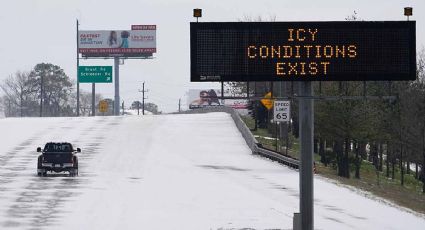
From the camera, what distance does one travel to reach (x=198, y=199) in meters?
37.1

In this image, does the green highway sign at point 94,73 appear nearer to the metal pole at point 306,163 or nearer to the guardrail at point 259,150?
the guardrail at point 259,150

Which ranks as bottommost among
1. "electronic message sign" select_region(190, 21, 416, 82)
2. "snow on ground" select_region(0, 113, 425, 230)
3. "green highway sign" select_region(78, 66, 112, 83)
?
"snow on ground" select_region(0, 113, 425, 230)

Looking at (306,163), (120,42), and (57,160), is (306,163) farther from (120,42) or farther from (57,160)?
(120,42)

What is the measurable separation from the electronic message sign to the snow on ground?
761cm

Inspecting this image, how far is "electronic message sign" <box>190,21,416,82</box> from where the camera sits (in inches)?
880

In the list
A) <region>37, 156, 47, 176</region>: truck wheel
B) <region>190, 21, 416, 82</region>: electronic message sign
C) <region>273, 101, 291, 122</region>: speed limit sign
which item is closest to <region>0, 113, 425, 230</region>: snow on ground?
<region>37, 156, 47, 176</region>: truck wheel

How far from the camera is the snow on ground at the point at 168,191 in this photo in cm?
3070

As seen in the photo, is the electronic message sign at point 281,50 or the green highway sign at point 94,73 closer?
the electronic message sign at point 281,50

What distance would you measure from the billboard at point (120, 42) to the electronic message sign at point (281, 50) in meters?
126

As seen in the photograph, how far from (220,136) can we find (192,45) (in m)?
53.1

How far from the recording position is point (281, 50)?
73.6 feet

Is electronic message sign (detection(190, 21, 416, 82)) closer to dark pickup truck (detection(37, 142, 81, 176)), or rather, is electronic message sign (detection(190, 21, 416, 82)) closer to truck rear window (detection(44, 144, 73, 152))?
dark pickup truck (detection(37, 142, 81, 176))

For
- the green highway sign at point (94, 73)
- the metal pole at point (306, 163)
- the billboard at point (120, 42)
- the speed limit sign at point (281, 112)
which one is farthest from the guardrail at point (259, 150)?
the billboard at point (120, 42)

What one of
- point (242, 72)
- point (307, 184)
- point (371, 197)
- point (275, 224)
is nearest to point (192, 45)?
Answer: point (242, 72)
